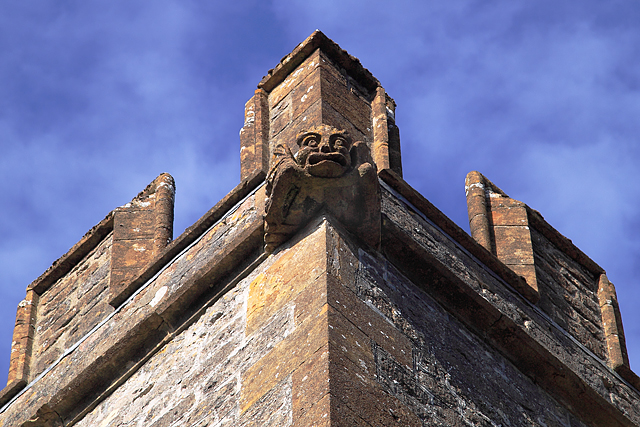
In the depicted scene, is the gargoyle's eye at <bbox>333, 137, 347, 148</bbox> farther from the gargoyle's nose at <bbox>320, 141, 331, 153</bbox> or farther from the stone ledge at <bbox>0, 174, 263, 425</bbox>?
the stone ledge at <bbox>0, 174, 263, 425</bbox>

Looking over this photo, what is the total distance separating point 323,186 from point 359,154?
0.87 feet

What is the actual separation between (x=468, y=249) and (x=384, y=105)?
3.54 ft

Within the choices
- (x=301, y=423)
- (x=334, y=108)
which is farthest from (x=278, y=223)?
(x=301, y=423)

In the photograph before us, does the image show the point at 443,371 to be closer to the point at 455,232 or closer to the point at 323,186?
the point at 323,186

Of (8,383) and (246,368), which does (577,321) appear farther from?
(8,383)

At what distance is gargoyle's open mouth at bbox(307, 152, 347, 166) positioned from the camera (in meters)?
6.82

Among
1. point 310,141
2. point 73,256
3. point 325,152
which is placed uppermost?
point 73,256

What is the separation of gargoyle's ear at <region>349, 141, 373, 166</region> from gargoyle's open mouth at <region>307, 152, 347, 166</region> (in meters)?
0.13

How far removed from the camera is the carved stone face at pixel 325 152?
22.4 ft

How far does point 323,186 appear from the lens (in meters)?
6.91

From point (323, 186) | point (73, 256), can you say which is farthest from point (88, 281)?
point (323, 186)

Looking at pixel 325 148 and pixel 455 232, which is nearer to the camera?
pixel 325 148

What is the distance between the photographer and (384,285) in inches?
274

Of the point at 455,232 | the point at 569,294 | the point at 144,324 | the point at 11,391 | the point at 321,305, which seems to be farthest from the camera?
the point at 569,294
